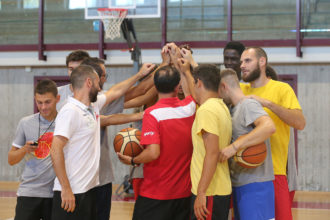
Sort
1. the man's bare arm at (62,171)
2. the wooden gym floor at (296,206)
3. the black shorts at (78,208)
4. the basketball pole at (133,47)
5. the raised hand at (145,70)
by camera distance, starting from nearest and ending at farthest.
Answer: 1. the man's bare arm at (62,171)
2. the black shorts at (78,208)
3. the raised hand at (145,70)
4. the wooden gym floor at (296,206)
5. the basketball pole at (133,47)

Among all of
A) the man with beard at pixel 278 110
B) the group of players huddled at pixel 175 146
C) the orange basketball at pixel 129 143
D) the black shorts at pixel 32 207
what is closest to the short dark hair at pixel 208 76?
the group of players huddled at pixel 175 146

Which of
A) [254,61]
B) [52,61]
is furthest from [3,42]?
[254,61]

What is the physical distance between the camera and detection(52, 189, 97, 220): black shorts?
3.37m

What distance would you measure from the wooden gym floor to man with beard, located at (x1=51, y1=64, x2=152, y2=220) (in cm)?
390

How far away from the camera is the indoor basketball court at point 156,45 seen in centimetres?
1023

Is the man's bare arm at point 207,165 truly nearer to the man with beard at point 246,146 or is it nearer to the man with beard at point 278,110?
the man with beard at point 246,146

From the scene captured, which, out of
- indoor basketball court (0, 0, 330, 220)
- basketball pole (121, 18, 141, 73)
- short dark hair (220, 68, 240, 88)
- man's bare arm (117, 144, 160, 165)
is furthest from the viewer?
indoor basketball court (0, 0, 330, 220)

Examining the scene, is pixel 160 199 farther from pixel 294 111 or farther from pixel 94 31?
pixel 94 31

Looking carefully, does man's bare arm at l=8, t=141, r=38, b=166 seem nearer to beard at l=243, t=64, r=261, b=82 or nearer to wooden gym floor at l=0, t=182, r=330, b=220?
beard at l=243, t=64, r=261, b=82

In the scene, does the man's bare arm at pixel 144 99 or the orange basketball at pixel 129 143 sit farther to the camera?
the man's bare arm at pixel 144 99

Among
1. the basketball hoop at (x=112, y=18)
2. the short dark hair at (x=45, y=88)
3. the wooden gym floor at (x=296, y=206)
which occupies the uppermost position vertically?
the basketball hoop at (x=112, y=18)

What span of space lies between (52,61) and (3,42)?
2013mm

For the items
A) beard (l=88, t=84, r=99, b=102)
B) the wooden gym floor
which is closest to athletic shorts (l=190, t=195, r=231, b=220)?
beard (l=88, t=84, r=99, b=102)

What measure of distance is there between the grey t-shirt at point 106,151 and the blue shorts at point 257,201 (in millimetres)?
1198
